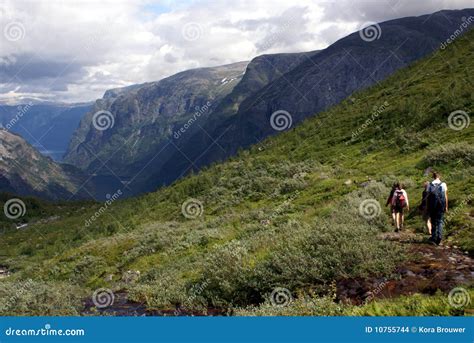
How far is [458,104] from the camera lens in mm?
36094

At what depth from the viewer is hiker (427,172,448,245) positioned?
542 inches

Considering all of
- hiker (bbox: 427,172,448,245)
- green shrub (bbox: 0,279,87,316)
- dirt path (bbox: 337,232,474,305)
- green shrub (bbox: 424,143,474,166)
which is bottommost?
green shrub (bbox: 0,279,87,316)

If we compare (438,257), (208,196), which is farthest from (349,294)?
(208,196)

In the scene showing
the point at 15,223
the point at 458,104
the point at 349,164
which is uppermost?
the point at 458,104

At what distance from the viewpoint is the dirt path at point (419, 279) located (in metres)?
10.0

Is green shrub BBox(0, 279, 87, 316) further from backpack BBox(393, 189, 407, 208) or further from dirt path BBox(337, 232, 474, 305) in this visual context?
backpack BBox(393, 189, 407, 208)

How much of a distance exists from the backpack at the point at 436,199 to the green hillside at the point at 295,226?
0.94 meters

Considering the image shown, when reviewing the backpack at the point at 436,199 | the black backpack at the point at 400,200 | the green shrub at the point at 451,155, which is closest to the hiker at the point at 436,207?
the backpack at the point at 436,199

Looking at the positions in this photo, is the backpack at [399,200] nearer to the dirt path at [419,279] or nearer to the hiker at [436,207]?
the hiker at [436,207]

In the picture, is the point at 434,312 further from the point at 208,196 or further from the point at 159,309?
the point at 208,196

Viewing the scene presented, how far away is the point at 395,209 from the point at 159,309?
9240mm

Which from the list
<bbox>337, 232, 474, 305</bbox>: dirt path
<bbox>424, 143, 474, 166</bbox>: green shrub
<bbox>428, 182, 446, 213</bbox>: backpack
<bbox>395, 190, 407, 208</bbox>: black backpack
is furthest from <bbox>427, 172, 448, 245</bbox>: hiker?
<bbox>424, 143, 474, 166</bbox>: green shrub

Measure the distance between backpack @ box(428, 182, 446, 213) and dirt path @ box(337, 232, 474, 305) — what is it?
2.08m

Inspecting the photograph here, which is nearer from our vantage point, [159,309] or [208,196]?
[159,309]
